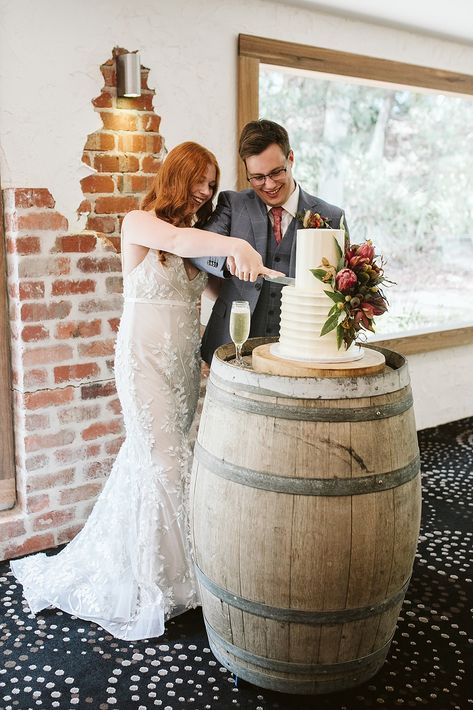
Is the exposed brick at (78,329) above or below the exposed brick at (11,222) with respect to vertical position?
below

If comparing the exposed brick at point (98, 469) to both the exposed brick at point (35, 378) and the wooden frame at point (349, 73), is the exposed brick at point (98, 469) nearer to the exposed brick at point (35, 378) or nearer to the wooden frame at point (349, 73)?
the exposed brick at point (35, 378)

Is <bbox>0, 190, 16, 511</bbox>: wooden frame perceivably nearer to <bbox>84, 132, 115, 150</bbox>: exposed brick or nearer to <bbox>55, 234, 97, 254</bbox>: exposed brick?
<bbox>55, 234, 97, 254</bbox>: exposed brick

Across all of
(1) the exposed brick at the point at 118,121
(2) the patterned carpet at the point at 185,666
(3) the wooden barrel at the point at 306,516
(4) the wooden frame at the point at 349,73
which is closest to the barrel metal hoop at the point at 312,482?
(3) the wooden barrel at the point at 306,516

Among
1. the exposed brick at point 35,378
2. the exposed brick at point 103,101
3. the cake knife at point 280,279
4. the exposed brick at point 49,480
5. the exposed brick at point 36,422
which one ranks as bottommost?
the exposed brick at point 49,480

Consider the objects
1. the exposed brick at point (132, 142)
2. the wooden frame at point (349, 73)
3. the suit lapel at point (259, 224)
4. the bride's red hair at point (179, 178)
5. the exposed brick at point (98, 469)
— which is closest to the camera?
the bride's red hair at point (179, 178)

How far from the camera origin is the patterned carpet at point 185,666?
87.3 inches

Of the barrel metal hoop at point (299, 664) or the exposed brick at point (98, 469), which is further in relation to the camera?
the exposed brick at point (98, 469)

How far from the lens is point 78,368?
10.4 ft

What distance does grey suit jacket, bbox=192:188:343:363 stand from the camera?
2.70m

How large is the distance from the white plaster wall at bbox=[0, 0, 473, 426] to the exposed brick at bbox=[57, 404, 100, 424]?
0.82 meters

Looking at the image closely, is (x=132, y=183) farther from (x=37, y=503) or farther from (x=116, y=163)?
(x=37, y=503)

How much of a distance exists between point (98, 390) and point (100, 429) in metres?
0.19

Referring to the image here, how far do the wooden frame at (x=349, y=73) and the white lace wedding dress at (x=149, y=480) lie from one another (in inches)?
50.2

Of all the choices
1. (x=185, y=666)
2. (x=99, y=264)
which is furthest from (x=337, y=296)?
(x=99, y=264)
